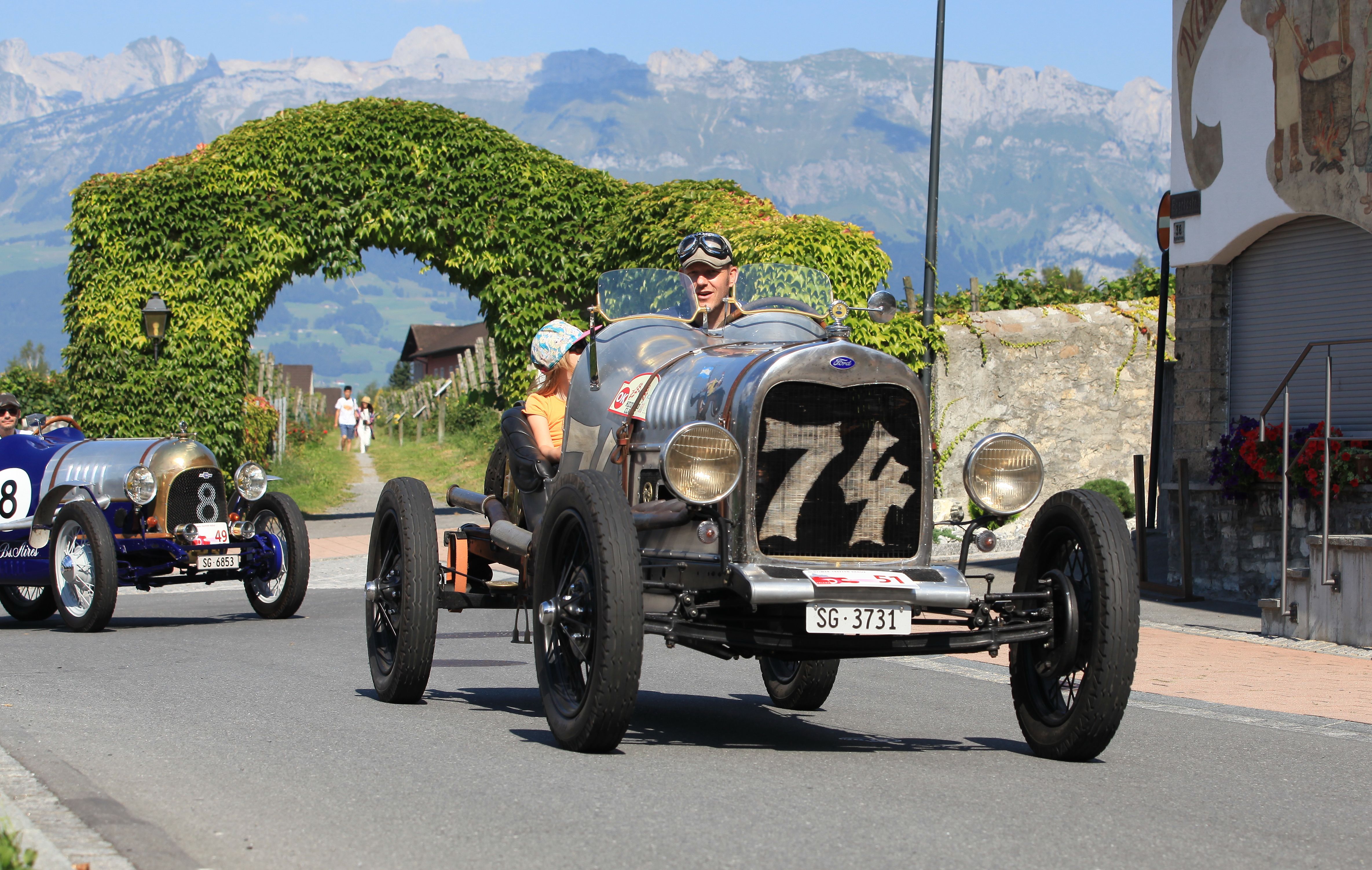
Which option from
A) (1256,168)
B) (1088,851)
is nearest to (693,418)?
(1088,851)

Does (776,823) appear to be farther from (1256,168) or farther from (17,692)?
(1256,168)

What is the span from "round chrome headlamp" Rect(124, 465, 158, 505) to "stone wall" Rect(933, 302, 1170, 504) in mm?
10745

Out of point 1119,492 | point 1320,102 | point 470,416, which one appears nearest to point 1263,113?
point 1320,102

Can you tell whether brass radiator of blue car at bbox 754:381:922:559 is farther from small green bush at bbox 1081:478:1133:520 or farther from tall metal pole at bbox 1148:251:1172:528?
small green bush at bbox 1081:478:1133:520

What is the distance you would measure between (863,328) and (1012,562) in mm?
3517

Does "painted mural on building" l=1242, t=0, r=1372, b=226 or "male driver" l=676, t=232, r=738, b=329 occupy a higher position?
"painted mural on building" l=1242, t=0, r=1372, b=226

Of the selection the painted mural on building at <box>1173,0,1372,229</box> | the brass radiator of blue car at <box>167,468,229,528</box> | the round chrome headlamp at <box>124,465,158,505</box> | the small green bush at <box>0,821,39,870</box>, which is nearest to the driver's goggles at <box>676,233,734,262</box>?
the small green bush at <box>0,821,39,870</box>

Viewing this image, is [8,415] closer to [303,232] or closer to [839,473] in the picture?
[303,232]

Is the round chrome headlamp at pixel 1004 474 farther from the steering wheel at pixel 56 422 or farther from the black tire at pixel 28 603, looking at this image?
the steering wheel at pixel 56 422

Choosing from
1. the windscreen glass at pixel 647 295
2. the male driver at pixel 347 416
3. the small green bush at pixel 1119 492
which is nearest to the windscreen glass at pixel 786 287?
the windscreen glass at pixel 647 295

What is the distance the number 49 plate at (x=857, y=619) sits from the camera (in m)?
5.15

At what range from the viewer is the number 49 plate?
5148 millimetres

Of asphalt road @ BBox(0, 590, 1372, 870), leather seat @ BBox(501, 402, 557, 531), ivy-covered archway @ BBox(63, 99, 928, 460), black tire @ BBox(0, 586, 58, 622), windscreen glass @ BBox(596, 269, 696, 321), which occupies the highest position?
ivy-covered archway @ BBox(63, 99, 928, 460)

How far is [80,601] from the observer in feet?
36.8
